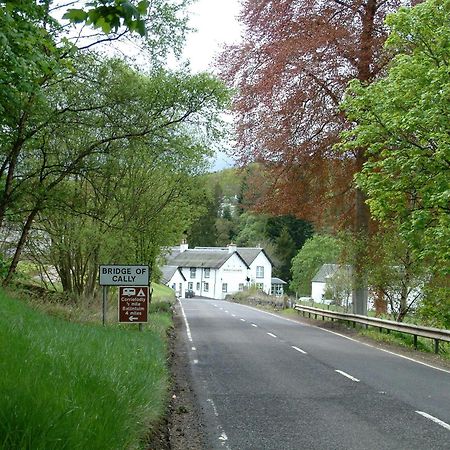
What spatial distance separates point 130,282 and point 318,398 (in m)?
6.55

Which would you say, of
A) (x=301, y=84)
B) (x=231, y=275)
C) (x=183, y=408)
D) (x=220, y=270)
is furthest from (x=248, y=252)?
(x=183, y=408)

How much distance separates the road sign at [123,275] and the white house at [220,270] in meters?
79.1

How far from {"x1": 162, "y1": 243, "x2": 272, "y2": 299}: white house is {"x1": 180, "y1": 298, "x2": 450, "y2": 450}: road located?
78.6m

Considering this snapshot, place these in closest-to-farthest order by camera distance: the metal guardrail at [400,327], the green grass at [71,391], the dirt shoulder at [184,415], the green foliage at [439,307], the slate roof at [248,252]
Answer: the green grass at [71,391]
the dirt shoulder at [184,415]
the metal guardrail at [400,327]
the green foliage at [439,307]
the slate roof at [248,252]

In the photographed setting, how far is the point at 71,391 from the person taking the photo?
5.38 meters

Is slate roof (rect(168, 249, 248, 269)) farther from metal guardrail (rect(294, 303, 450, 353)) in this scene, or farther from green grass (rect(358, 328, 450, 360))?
green grass (rect(358, 328, 450, 360))

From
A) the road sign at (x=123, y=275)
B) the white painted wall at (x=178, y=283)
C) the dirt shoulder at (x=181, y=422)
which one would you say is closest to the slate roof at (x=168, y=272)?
the white painted wall at (x=178, y=283)

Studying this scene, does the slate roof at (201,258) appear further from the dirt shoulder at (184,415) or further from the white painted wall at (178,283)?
the dirt shoulder at (184,415)

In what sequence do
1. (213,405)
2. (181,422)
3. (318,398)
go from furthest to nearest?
(318,398) < (213,405) < (181,422)

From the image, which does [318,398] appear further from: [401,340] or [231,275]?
[231,275]

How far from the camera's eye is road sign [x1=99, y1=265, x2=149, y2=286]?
600 inches

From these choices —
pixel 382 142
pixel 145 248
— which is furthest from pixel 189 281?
pixel 382 142

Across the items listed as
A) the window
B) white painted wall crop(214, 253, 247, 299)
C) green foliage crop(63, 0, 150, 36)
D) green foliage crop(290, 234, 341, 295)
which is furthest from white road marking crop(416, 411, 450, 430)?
the window

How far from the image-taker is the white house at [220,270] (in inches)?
3829
